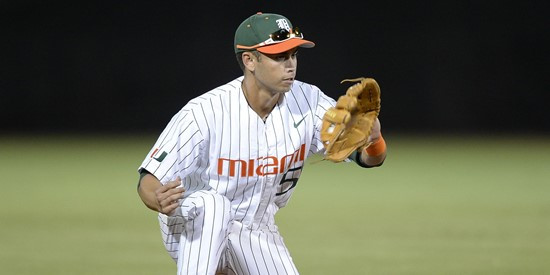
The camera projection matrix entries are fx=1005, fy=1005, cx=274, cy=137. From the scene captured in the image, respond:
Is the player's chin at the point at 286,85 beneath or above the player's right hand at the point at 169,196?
above

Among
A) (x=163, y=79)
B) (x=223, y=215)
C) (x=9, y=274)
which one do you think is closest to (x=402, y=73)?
(x=163, y=79)

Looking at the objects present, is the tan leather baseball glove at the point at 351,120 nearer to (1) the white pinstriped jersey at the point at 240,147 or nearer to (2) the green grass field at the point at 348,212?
(1) the white pinstriped jersey at the point at 240,147

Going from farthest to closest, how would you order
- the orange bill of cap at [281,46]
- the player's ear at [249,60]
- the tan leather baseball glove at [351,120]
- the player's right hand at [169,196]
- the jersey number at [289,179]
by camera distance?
the jersey number at [289,179], the player's ear at [249,60], the orange bill of cap at [281,46], the tan leather baseball glove at [351,120], the player's right hand at [169,196]

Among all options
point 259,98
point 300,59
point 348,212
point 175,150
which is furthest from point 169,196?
point 300,59

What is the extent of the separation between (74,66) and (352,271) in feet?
28.0

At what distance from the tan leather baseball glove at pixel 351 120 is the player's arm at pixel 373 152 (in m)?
0.06

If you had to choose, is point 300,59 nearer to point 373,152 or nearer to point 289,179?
point 289,179

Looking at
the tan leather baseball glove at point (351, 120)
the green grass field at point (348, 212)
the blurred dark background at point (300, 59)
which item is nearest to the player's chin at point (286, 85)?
the tan leather baseball glove at point (351, 120)

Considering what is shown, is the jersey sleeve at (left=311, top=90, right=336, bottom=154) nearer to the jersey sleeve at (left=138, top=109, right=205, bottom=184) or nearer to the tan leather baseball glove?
the tan leather baseball glove

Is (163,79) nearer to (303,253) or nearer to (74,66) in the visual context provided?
(74,66)

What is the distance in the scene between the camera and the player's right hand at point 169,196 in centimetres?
417

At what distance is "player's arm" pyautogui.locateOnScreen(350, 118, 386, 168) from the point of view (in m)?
4.50

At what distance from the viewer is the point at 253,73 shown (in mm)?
4566

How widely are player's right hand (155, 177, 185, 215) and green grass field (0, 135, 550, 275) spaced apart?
1.89 metres
